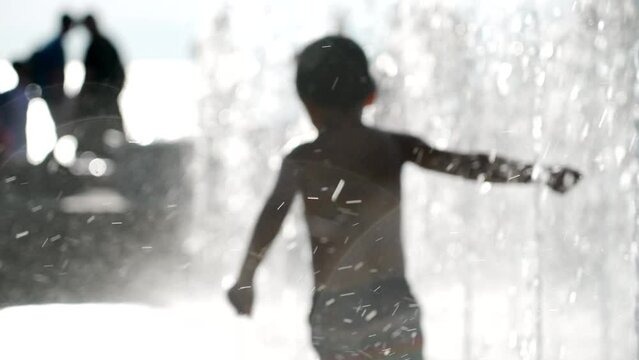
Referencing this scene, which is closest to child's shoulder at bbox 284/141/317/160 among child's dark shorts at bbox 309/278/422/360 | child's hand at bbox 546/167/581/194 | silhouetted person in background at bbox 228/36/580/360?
silhouetted person in background at bbox 228/36/580/360

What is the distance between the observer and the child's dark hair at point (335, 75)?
207 centimetres

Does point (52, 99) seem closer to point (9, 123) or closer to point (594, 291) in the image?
point (9, 123)

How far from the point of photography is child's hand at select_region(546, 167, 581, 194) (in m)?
2.10

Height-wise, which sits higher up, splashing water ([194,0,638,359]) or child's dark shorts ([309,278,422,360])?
child's dark shorts ([309,278,422,360])

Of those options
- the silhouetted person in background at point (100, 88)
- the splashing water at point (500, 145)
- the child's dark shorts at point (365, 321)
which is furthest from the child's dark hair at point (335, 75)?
the silhouetted person in background at point (100, 88)

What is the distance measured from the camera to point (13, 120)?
22.8 feet

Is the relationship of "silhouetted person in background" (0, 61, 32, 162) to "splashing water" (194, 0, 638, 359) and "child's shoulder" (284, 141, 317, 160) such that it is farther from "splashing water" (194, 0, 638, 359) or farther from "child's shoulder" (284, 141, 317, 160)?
"child's shoulder" (284, 141, 317, 160)

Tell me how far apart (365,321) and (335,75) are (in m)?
0.51

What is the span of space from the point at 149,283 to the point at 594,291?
2.67m

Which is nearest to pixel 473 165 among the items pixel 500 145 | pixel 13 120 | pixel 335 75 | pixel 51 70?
pixel 335 75

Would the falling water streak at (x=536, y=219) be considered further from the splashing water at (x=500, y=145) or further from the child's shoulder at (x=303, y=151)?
the child's shoulder at (x=303, y=151)

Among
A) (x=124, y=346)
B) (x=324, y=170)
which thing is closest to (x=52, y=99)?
(x=124, y=346)

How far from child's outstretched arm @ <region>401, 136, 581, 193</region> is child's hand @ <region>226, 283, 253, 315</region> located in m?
0.44

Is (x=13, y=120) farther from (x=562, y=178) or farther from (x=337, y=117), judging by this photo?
(x=562, y=178)
